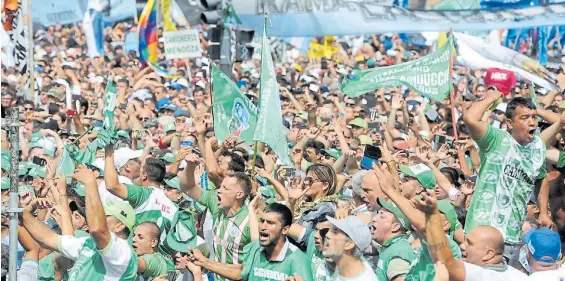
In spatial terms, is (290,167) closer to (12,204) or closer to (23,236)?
(23,236)

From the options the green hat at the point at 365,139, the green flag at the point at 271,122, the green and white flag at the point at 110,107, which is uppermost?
the green and white flag at the point at 110,107

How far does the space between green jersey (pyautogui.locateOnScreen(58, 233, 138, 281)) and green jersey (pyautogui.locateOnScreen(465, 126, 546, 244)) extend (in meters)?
2.33

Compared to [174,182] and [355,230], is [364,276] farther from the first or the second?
[174,182]

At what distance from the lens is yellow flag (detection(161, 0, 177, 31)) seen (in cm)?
2542

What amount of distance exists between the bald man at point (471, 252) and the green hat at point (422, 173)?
260 centimetres

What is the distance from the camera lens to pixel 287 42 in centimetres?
2788

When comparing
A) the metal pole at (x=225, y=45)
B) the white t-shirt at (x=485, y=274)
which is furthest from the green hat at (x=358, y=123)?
the white t-shirt at (x=485, y=274)

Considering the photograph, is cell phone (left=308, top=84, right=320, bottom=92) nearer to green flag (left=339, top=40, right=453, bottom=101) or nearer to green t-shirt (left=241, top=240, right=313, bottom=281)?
green flag (left=339, top=40, right=453, bottom=101)

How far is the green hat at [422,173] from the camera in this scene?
9.86 metres

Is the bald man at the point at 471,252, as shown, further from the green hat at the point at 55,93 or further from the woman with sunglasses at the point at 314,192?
the green hat at the point at 55,93

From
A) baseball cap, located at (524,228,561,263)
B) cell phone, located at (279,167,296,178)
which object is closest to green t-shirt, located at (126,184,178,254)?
cell phone, located at (279,167,296,178)

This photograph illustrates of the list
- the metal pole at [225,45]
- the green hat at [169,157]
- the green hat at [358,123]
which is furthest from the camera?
the metal pole at [225,45]

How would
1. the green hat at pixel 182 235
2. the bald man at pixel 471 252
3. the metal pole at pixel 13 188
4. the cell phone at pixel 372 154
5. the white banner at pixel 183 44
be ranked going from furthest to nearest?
1. the white banner at pixel 183 44
2. the cell phone at pixel 372 154
3. the green hat at pixel 182 235
4. the metal pole at pixel 13 188
5. the bald man at pixel 471 252

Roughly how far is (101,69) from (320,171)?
1687 cm
